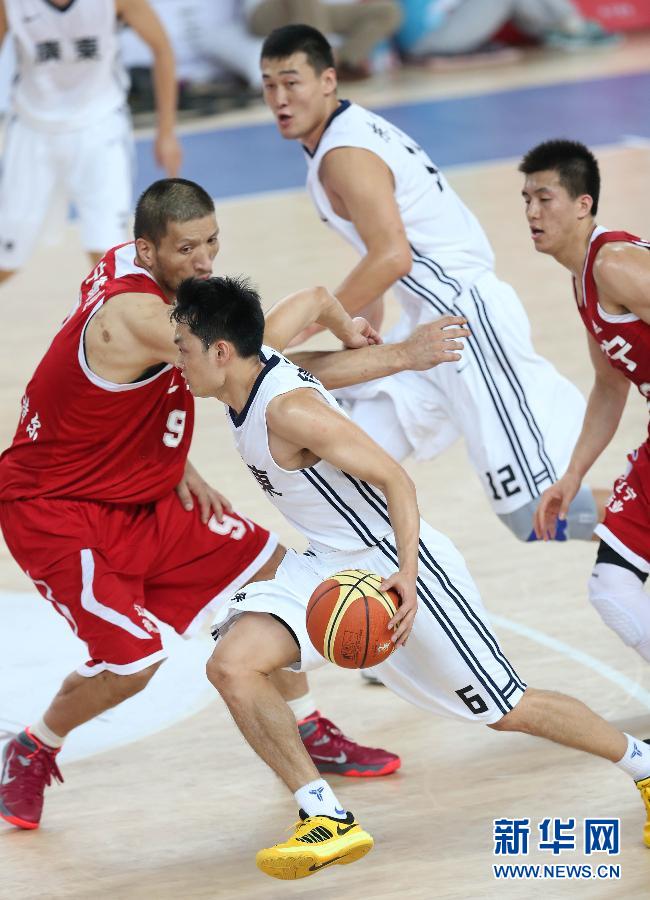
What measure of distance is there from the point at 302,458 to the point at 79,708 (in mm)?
1179

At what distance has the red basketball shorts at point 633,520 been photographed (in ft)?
15.8

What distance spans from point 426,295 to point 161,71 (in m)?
3.61

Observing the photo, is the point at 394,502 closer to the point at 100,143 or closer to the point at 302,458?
the point at 302,458

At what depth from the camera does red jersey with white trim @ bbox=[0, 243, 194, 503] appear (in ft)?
15.3

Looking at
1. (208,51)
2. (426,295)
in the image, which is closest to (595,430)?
(426,295)

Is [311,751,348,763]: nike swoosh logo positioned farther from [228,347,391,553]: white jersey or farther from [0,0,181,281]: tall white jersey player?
[0,0,181,281]: tall white jersey player

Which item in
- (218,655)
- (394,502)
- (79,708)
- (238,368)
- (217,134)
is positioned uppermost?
(238,368)

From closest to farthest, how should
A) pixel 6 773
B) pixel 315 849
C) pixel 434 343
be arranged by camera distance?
pixel 315 849
pixel 434 343
pixel 6 773

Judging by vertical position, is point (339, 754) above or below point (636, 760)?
below

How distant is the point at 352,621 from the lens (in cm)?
398

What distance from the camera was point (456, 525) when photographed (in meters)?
6.95

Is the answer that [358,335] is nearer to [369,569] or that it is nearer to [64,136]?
[369,569]

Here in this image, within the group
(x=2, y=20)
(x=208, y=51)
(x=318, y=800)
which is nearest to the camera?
(x=318, y=800)

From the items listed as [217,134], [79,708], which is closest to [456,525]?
[79,708]
